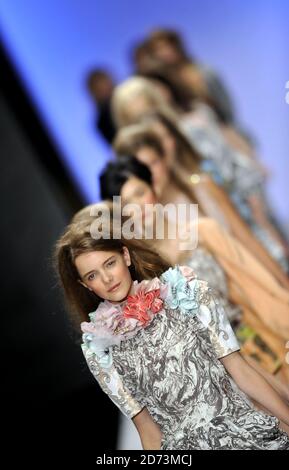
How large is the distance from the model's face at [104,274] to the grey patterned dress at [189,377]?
128mm

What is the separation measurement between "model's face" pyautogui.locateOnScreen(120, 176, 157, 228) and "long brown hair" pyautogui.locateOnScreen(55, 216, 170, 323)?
29 cm

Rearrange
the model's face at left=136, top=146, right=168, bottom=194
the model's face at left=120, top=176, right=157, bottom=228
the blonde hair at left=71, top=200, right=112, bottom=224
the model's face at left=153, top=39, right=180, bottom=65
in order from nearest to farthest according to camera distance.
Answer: the blonde hair at left=71, top=200, right=112, bottom=224 < the model's face at left=120, top=176, right=157, bottom=228 < the model's face at left=136, top=146, right=168, bottom=194 < the model's face at left=153, top=39, right=180, bottom=65

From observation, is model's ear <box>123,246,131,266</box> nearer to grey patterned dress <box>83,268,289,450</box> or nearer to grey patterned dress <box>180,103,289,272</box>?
grey patterned dress <box>83,268,289,450</box>

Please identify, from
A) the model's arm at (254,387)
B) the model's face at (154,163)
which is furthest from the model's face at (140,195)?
the model's arm at (254,387)

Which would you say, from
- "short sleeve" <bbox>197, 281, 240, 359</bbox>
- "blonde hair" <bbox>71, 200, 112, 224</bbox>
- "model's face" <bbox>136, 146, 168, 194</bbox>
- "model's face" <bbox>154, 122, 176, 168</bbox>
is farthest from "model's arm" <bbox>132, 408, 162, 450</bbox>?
"model's face" <bbox>154, 122, 176, 168</bbox>

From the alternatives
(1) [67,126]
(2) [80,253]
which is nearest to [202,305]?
(2) [80,253]

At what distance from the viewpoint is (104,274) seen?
93.1 inches

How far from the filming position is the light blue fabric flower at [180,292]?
2.37 meters

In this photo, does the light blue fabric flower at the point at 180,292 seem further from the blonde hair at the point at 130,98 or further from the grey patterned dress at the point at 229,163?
the blonde hair at the point at 130,98

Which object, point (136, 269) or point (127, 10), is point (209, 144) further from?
point (136, 269)

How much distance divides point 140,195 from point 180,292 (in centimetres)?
64

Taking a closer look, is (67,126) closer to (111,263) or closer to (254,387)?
(111,263)

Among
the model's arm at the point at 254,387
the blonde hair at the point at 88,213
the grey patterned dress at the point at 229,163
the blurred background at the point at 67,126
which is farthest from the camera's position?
the grey patterned dress at the point at 229,163

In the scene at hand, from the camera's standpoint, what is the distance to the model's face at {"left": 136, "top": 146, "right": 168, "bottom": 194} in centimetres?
326
